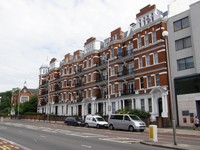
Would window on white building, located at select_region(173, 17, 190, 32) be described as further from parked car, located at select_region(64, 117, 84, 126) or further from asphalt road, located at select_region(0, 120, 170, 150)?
parked car, located at select_region(64, 117, 84, 126)

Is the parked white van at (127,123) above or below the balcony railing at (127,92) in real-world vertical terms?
below

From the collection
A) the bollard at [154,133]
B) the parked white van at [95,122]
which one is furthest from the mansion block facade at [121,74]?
the bollard at [154,133]

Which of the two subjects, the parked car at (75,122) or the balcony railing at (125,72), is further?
the balcony railing at (125,72)

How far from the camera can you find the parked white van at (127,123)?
83.5ft

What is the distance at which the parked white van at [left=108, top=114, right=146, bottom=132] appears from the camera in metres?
25.5

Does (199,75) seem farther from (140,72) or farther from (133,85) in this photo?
(133,85)

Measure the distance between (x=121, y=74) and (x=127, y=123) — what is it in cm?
1691

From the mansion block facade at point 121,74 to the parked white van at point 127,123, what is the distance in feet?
17.8

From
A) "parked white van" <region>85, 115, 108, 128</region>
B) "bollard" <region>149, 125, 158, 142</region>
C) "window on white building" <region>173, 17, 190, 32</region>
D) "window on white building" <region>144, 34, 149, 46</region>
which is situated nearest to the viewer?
"bollard" <region>149, 125, 158, 142</region>

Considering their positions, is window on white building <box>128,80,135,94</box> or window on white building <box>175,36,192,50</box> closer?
window on white building <box>175,36,192,50</box>

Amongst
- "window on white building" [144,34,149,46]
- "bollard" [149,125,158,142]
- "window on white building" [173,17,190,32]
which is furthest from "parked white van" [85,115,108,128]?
"window on white building" [173,17,190,32]

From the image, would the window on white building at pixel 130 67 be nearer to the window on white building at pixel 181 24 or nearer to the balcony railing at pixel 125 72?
the balcony railing at pixel 125 72

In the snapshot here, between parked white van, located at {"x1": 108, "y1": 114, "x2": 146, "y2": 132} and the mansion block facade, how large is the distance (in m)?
5.44

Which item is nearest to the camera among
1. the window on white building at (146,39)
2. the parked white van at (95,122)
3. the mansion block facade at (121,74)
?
the parked white van at (95,122)
